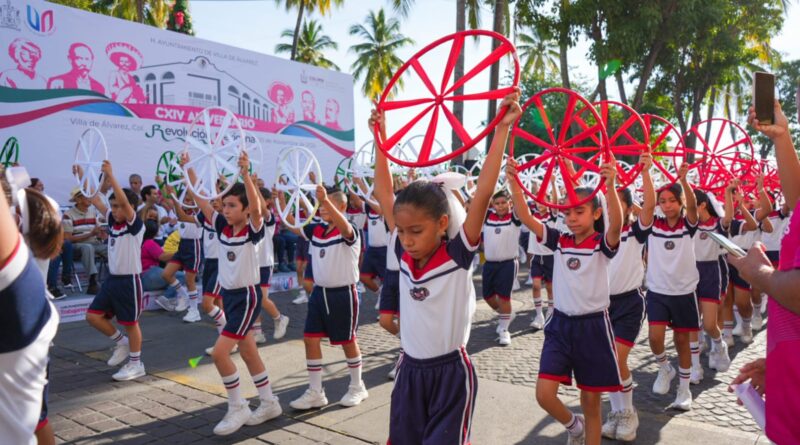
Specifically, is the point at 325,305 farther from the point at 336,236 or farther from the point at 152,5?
the point at 152,5

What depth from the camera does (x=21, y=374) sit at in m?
1.99

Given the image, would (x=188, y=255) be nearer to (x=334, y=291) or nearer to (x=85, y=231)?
(x=85, y=231)

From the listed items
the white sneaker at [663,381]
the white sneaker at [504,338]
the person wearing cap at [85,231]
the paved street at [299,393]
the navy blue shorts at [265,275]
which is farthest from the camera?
the person wearing cap at [85,231]

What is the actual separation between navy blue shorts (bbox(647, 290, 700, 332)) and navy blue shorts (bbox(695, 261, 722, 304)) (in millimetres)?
1037

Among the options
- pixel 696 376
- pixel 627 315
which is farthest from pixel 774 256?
pixel 627 315

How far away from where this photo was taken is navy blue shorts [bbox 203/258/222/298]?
7.88 meters

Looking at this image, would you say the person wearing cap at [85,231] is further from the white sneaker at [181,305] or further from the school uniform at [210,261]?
the school uniform at [210,261]

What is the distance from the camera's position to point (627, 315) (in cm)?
496

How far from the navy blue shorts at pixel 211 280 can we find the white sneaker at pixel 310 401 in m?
3.06

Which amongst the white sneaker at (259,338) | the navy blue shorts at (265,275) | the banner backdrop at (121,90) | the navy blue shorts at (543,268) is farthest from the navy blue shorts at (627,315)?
the banner backdrop at (121,90)

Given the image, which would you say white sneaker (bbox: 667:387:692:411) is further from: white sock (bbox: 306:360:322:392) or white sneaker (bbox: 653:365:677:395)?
white sock (bbox: 306:360:322:392)

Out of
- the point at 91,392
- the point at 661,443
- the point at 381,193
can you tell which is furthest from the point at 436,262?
the point at 91,392

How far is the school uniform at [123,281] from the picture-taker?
6410mm

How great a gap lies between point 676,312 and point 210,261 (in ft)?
20.4
